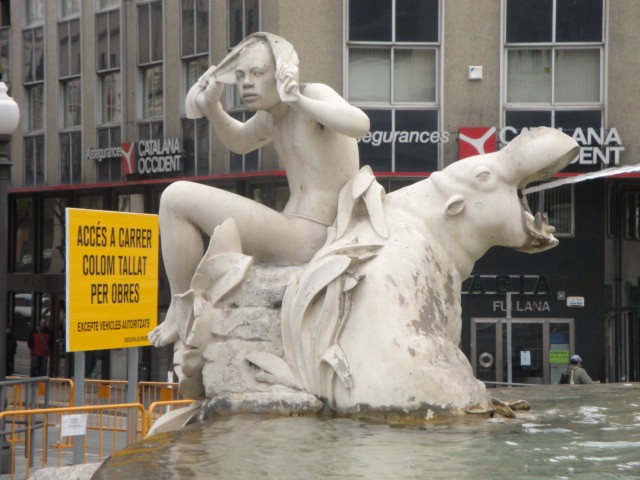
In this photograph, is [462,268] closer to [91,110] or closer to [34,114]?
[91,110]

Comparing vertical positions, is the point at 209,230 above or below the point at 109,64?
below

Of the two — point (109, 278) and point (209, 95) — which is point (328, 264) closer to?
point (209, 95)

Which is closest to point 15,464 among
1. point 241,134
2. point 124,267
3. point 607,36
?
point 124,267

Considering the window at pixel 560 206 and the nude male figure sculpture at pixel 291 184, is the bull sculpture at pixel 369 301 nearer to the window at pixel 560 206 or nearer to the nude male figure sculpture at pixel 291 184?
the nude male figure sculpture at pixel 291 184

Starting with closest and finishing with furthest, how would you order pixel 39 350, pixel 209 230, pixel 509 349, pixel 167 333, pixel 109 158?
pixel 209 230 → pixel 167 333 → pixel 509 349 → pixel 39 350 → pixel 109 158

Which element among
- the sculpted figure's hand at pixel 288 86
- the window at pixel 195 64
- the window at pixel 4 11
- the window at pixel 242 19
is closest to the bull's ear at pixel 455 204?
the sculpted figure's hand at pixel 288 86

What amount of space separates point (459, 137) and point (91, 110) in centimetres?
1098

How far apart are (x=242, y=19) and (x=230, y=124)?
21762 mm

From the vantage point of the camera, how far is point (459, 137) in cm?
2928

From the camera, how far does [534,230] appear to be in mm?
8297

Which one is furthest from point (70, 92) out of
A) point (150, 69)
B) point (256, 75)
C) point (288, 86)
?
point (288, 86)

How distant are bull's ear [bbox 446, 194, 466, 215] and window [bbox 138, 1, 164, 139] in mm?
26024

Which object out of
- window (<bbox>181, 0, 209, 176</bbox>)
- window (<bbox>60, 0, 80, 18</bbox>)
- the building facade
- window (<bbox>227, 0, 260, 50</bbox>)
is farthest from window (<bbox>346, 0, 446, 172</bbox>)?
window (<bbox>60, 0, 80, 18</bbox>)

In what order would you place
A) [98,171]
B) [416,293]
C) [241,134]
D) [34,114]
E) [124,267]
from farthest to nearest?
[34,114] → [98,171] → [124,267] → [241,134] → [416,293]
